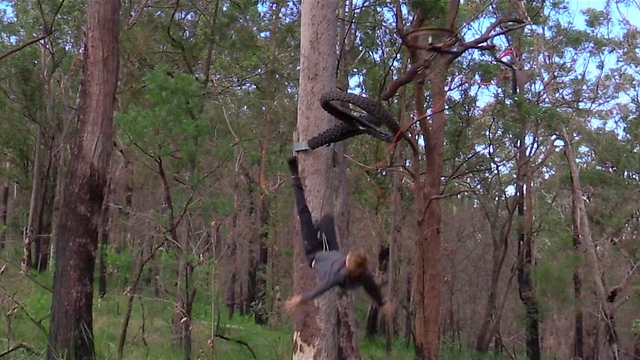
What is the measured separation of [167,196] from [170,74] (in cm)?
231

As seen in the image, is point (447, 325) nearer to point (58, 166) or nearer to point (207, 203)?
point (58, 166)

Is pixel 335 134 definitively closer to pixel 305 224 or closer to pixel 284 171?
pixel 305 224

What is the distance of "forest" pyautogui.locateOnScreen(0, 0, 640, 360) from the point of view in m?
9.38

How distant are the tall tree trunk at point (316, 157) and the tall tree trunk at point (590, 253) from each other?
1801 cm

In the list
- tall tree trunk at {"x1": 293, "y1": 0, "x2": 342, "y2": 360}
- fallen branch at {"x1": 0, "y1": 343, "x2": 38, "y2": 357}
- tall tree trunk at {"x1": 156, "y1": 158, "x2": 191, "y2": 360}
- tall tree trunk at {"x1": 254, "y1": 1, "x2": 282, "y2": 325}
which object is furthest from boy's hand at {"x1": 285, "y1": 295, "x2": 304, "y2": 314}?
tall tree trunk at {"x1": 254, "y1": 1, "x2": 282, "y2": 325}

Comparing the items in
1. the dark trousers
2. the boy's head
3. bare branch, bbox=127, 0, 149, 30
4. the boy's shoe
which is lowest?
the boy's head

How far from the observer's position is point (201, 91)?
499 inches

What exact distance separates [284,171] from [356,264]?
567 inches

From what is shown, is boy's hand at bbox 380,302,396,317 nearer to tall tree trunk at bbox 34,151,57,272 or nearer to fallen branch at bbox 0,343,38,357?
fallen branch at bbox 0,343,38,357

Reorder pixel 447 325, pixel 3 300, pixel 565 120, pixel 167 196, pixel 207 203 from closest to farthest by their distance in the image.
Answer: pixel 3 300 < pixel 167 196 < pixel 207 203 < pixel 565 120 < pixel 447 325

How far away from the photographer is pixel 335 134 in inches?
247

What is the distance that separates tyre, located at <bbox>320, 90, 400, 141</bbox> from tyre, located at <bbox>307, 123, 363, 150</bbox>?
127 mm

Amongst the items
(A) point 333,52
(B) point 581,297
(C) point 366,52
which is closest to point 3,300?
(A) point 333,52

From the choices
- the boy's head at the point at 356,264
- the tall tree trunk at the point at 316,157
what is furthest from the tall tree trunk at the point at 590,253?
the boy's head at the point at 356,264
